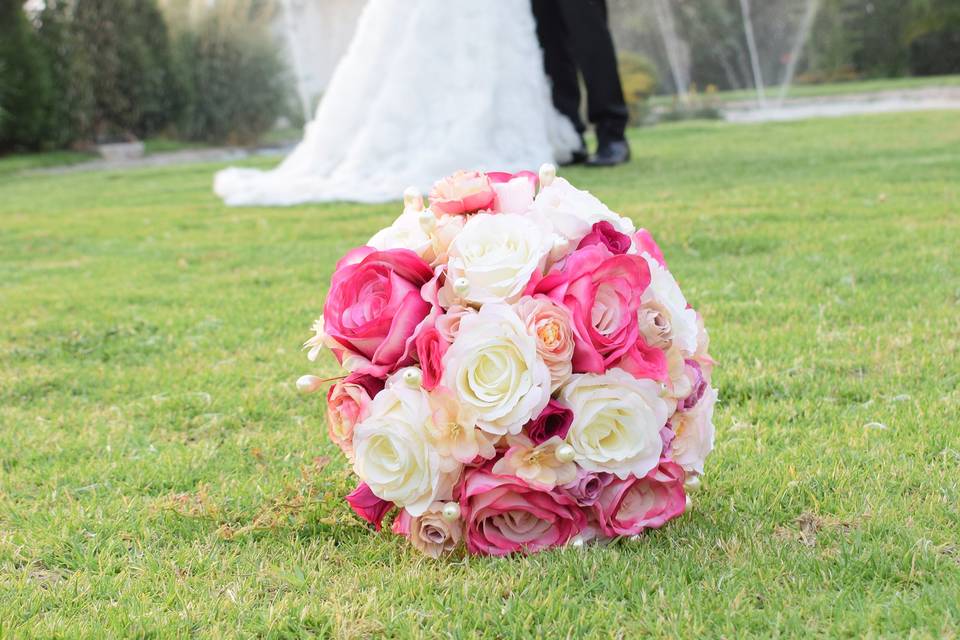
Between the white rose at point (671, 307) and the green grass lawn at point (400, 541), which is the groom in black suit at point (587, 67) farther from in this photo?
the white rose at point (671, 307)

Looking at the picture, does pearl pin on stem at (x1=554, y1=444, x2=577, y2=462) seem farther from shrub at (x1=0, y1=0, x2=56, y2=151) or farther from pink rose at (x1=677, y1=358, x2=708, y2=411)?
shrub at (x1=0, y1=0, x2=56, y2=151)

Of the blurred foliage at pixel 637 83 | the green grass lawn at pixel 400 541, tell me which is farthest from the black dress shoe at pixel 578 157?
the blurred foliage at pixel 637 83

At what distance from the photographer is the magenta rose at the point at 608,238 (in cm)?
184

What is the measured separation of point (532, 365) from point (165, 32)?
16241mm

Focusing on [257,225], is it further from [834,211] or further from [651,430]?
[651,430]

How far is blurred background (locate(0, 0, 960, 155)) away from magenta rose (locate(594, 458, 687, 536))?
14.1 metres

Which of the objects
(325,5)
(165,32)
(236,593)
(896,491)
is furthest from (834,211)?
(325,5)

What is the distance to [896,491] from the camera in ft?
6.29

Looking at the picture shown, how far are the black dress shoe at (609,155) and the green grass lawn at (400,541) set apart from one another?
2910mm

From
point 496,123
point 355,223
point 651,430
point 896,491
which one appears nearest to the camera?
point 651,430

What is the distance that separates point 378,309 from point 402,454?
266 millimetres

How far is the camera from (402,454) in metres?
1.70

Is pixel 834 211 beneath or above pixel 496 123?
beneath

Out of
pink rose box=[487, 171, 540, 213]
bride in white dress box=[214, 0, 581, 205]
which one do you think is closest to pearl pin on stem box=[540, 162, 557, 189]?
pink rose box=[487, 171, 540, 213]
